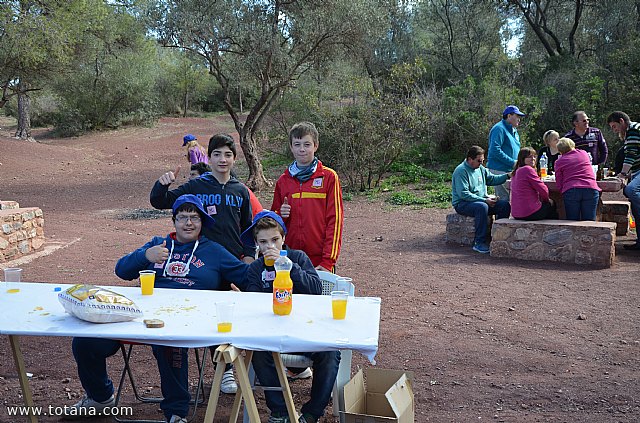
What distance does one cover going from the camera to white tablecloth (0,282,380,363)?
2820 mm

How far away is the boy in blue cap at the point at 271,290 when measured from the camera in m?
3.45

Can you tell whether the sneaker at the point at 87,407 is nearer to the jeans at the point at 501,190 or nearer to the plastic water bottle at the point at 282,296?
the plastic water bottle at the point at 282,296

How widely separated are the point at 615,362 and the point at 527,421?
1.31 metres

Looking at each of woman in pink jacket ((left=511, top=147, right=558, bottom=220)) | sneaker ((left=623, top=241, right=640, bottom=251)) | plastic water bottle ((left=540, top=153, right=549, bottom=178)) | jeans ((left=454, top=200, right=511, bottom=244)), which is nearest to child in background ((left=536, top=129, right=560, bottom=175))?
plastic water bottle ((left=540, top=153, right=549, bottom=178))

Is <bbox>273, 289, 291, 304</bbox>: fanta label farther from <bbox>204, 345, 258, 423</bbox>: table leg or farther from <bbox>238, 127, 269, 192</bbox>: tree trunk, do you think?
<bbox>238, 127, 269, 192</bbox>: tree trunk

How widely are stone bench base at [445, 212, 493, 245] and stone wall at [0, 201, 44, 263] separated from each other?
18.1 feet

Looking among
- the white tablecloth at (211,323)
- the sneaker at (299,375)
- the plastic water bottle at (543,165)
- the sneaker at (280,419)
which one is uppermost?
the plastic water bottle at (543,165)

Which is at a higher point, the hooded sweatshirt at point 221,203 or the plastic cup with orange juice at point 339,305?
the hooded sweatshirt at point 221,203

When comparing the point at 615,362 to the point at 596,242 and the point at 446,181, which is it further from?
the point at 446,181

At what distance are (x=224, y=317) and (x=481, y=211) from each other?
6.45 metres

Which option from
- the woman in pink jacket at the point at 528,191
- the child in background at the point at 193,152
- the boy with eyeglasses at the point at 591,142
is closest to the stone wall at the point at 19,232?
the child in background at the point at 193,152

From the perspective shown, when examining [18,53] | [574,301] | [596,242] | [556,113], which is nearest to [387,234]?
[596,242]

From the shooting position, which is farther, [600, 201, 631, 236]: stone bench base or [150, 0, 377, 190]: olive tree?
[150, 0, 377, 190]: olive tree

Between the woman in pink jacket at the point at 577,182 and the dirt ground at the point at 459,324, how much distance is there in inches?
27.7
